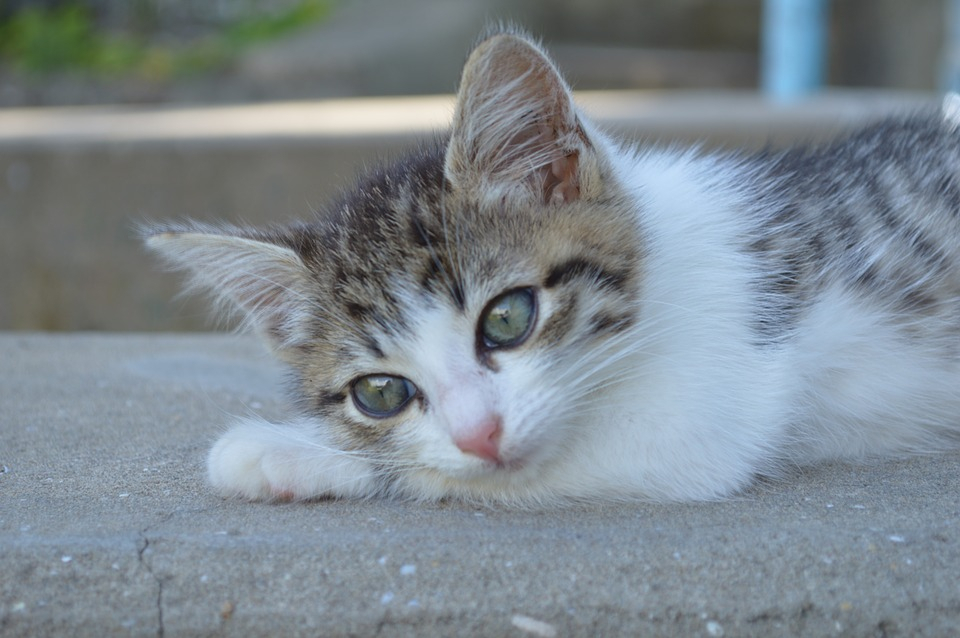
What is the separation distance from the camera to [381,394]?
2.01m

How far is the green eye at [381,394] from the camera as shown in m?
1.97

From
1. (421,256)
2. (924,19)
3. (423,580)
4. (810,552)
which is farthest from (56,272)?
(924,19)

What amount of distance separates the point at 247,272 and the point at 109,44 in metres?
10.3

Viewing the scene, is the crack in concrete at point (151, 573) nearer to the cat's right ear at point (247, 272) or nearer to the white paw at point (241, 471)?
the white paw at point (241, 471)

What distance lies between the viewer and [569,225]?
6.66ft

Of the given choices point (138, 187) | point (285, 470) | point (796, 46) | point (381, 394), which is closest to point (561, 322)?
point (381, 394)

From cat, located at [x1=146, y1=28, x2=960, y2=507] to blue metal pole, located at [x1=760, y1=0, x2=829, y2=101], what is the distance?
5.30 meters

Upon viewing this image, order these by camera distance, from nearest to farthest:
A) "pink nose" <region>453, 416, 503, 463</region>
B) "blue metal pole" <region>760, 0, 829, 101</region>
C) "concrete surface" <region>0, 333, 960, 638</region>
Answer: "concrete surface" <region>0, 333, 960, 638</region>
"pink nose" <region>453, 416, 503, 463</region>
"blue metal pole" <region>760, 0, 829, 101</region>

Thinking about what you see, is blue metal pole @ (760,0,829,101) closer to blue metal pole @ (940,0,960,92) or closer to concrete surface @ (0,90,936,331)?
blue metal pole @ (940,0,960,92)

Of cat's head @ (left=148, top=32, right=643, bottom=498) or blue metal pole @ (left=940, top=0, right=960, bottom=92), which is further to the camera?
blue metal pole @ (left=940, top=0, right=960, bottom=92)

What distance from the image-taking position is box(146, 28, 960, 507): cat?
189cm

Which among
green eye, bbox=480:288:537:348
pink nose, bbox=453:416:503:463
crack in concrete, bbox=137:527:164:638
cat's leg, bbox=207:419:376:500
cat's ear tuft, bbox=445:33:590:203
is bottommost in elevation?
crack in concrete, bbox=137:527:164:638

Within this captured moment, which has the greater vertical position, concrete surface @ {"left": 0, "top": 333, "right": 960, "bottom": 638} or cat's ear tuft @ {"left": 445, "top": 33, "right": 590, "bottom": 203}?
cat's ear tuft @ {"left": 445, "top": 33, "right": 590, "bottom": 203}

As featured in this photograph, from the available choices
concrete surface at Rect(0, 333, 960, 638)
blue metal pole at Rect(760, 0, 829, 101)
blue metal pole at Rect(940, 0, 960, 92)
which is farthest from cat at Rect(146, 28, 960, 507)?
blue metal pole at Rect(940, 0, 960, 92)
